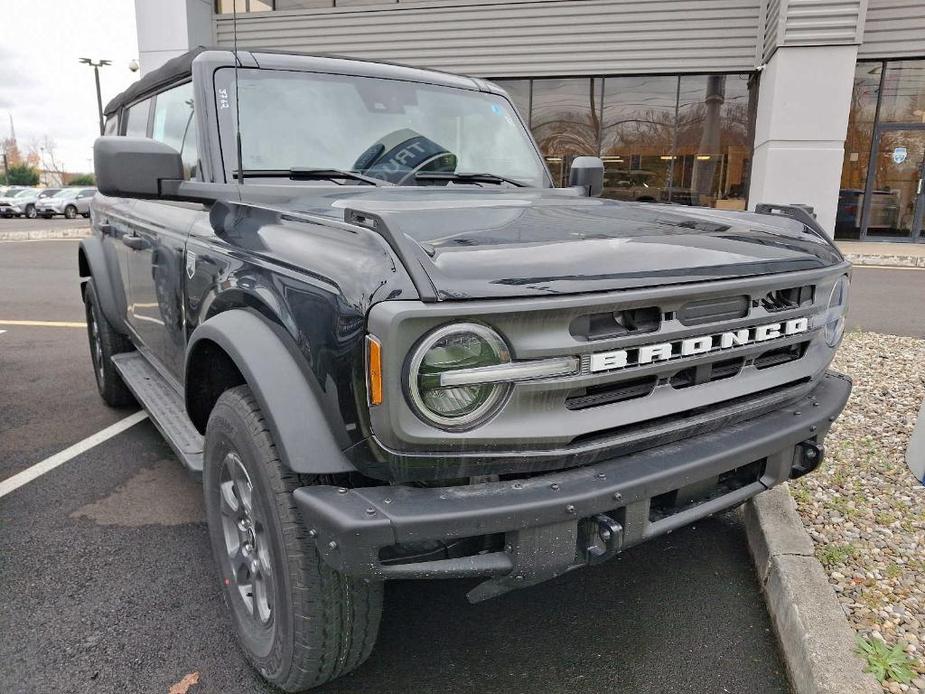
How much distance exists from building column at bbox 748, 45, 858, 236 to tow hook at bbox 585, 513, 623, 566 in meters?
13.0

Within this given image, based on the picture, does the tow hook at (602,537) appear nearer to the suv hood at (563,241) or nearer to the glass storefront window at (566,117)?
the suv hood at (563,241)

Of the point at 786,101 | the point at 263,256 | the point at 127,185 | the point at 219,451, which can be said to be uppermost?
the point at 786,101

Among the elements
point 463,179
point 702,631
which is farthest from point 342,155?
point 702,631

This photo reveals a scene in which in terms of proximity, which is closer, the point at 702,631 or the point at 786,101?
the point at 702,631

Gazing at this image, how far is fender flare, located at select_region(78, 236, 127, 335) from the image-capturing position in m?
3.95

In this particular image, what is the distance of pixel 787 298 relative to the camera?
7.45 ft

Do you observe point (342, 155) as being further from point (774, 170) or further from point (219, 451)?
point (774, 170)

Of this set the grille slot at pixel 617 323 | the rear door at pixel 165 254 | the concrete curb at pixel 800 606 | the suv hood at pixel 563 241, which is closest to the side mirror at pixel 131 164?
the rear door at pixel 165 254

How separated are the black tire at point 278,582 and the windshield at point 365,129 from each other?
1175mm

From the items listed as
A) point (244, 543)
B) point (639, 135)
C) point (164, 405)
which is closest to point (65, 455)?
point (164, 405)

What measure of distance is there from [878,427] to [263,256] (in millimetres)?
3528

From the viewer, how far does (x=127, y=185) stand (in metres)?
2.55

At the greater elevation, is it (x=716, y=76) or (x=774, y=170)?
(x=716, y=76)

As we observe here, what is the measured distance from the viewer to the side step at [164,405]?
2.63 meters
